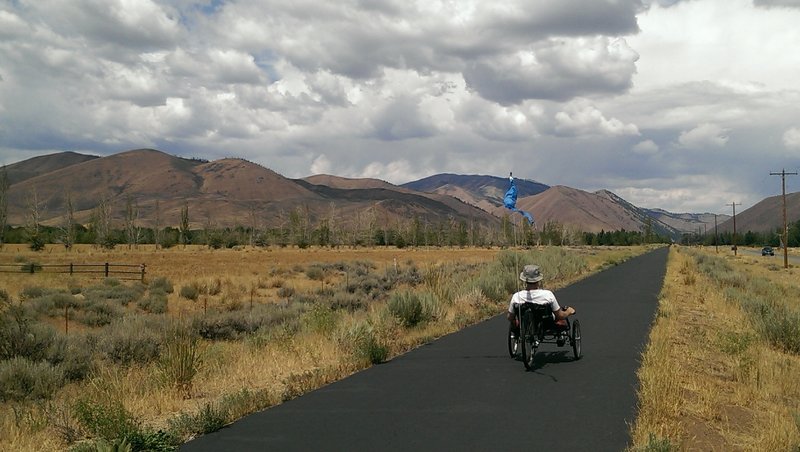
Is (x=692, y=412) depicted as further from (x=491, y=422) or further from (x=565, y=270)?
(x=565, y=270)

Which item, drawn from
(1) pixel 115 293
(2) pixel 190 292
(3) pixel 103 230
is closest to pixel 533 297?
(2) pixel 190 292

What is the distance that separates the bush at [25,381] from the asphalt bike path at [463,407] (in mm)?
5916

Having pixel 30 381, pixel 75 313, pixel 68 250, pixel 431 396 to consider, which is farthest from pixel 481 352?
pixel 68 250

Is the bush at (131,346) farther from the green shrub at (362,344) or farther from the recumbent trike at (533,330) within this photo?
the recumbent trike at (533,330)

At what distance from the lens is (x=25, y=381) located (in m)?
12.2

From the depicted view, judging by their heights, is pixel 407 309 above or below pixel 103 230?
below

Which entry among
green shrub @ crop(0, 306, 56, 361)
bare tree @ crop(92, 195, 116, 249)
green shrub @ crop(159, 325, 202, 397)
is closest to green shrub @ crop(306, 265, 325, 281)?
green shrub @ crop(0, 306, 56, 361)

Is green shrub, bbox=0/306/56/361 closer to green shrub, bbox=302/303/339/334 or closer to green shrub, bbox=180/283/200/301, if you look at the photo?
green shrub, bbox=302/303/339/334

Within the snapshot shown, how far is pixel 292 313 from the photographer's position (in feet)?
76.0

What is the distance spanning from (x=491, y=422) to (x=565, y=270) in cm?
3403

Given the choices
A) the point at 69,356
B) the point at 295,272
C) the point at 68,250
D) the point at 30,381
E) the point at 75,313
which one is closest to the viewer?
the point at 30,381

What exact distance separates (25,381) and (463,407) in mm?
8559

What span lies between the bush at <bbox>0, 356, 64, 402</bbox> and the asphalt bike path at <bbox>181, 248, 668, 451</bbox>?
5.92m

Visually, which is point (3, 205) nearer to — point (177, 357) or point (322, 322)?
point (322, 322)
